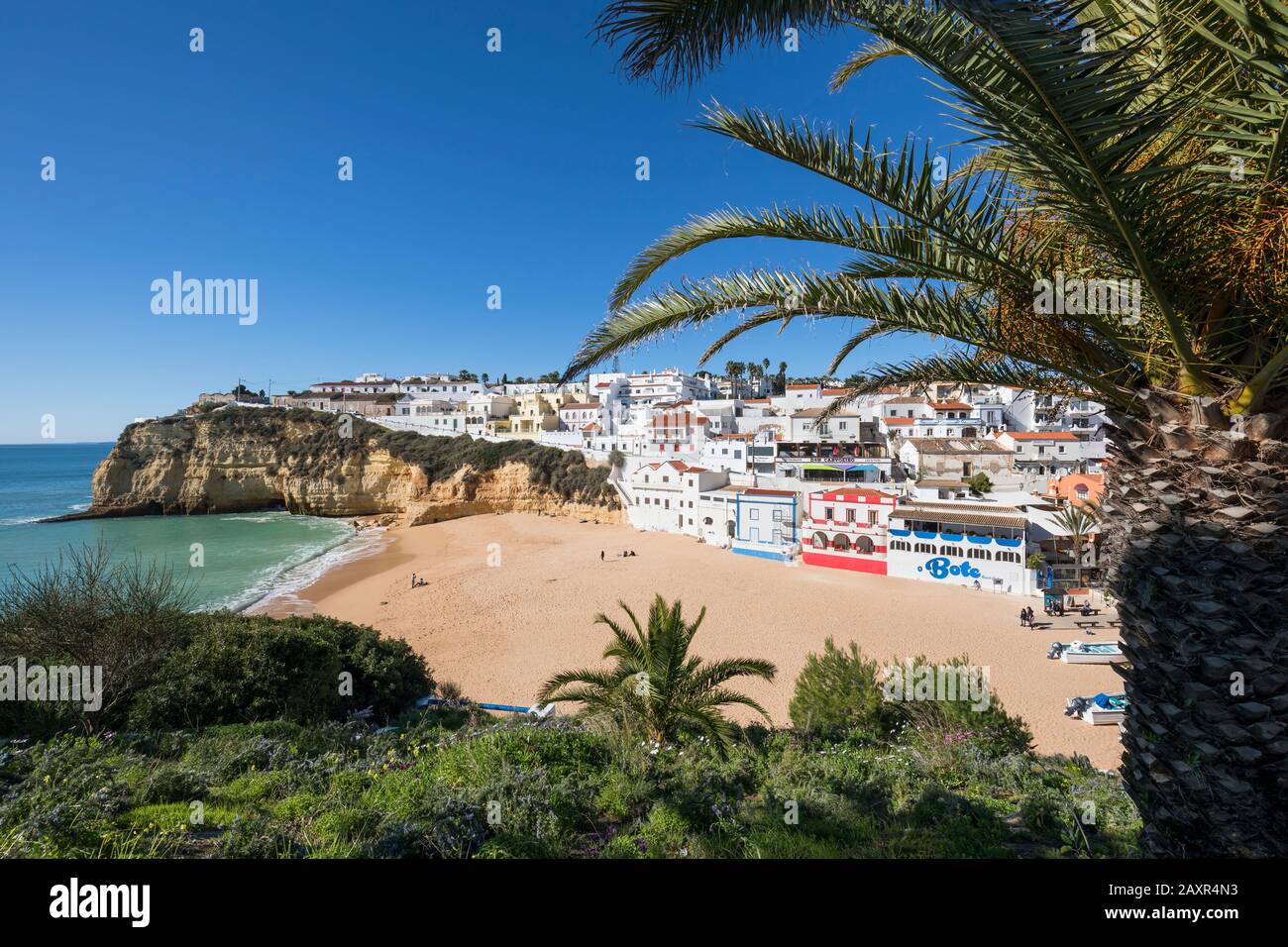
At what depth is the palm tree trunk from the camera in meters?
2.63

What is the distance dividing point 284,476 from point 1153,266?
68.6m

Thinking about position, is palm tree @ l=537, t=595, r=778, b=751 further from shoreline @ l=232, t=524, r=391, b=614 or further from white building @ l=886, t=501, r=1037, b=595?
white building @ l=886, t=501, r=1037, b=595

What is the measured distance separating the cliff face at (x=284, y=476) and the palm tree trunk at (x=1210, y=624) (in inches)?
1835

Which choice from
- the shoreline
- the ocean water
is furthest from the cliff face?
the shoreline

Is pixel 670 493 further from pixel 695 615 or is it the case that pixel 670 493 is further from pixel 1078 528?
pixel 1078 528

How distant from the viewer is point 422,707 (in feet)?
34.6

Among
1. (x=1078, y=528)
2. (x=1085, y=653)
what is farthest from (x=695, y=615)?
(x=1078, y=528)

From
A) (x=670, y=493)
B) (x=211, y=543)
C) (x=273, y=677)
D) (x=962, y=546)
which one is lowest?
(x=211, y=543)

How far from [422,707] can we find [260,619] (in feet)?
14.8

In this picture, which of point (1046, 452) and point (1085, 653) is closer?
point (1085, 653)

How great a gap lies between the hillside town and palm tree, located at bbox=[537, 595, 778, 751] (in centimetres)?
396

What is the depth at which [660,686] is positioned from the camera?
7.74 m
